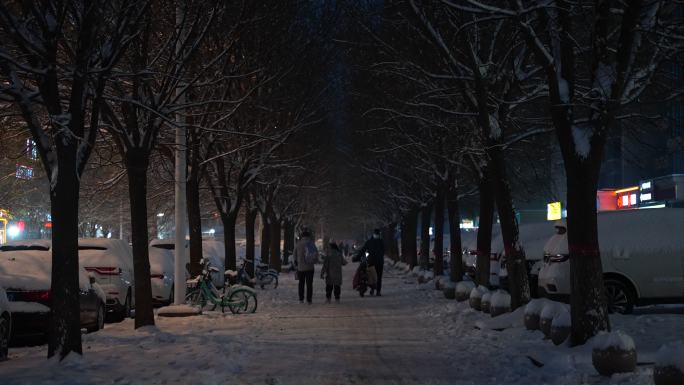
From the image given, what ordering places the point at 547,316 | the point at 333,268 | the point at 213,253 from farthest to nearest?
the point at 213,253
the point at 333,268
the point at 547,316

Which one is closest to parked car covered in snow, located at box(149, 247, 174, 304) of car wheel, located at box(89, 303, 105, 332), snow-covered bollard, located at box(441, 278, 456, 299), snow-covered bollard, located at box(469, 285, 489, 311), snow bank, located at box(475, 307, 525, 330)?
car wheel, located at box(89, 303, 105, 332)

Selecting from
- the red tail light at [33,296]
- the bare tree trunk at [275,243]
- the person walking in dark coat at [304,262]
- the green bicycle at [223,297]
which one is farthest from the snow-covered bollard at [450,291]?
the bare tree trunk at [275,243]

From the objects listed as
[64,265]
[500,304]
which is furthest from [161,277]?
[64,265]

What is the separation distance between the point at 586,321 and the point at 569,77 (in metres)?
3.16

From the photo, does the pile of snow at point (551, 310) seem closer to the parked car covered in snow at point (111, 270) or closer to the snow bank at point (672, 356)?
the snow bank at point (672, 356)

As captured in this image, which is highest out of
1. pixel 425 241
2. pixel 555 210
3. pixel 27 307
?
pixel 555 210

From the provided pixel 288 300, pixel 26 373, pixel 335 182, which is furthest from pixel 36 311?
pixel 335 182

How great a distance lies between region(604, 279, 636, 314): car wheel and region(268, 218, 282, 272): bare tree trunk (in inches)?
1121

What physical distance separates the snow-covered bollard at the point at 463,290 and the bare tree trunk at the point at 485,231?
0.91 ft

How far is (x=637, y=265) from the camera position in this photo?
15484 millimetres

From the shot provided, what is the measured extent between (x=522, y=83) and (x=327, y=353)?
360 inches

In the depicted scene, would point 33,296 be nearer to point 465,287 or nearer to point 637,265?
point 465,287

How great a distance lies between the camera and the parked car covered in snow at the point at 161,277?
20.5 meters

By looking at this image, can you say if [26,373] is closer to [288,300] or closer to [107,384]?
[107,384]
